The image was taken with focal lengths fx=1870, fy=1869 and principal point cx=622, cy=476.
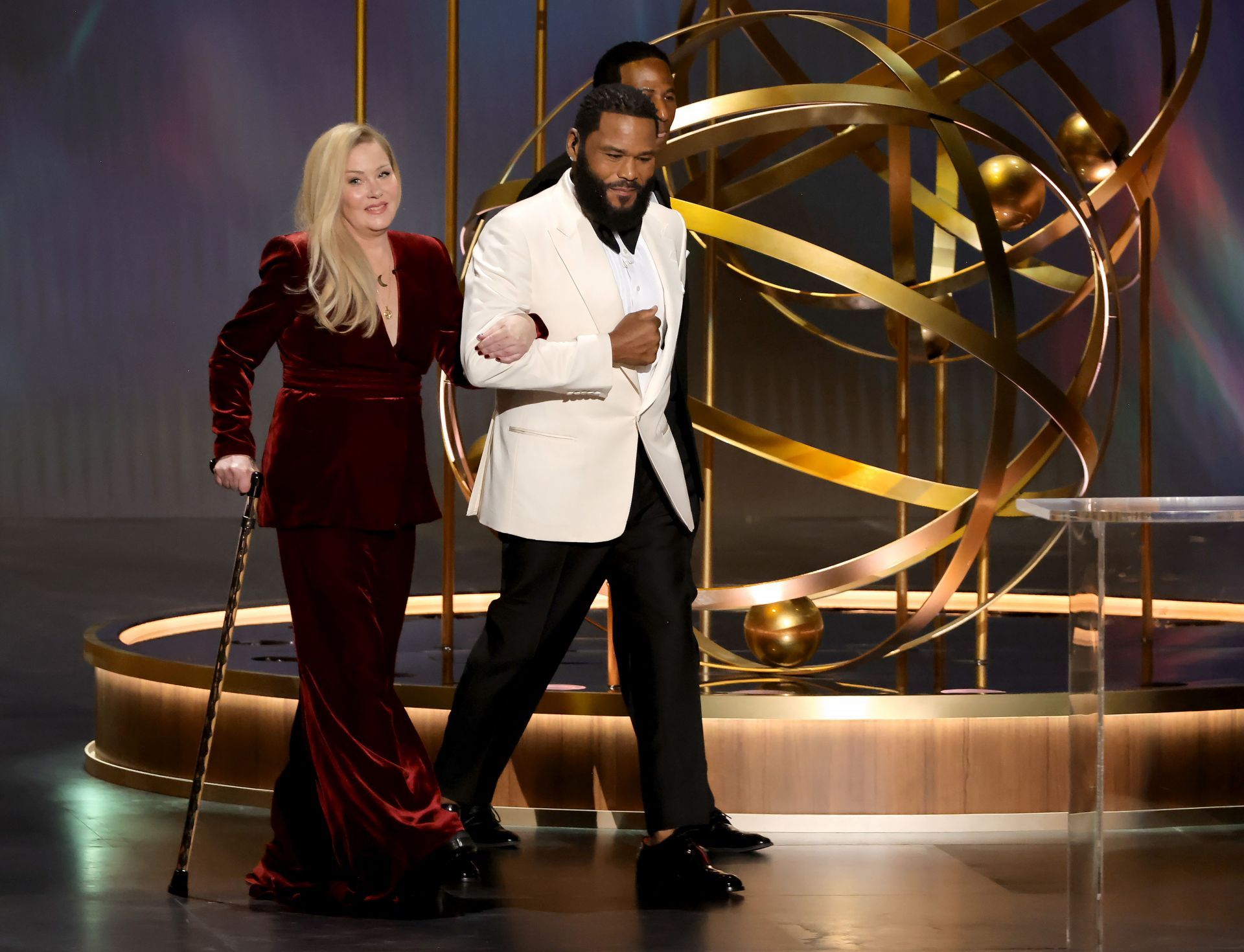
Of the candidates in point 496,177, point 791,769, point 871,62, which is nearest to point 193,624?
point 791,769

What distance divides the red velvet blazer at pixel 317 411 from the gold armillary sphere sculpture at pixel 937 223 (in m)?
0.79

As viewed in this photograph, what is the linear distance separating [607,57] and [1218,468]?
7.67 meters

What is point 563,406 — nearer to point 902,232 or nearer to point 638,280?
point 638,280

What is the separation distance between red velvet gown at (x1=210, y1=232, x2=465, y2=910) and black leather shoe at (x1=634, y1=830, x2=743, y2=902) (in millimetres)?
352

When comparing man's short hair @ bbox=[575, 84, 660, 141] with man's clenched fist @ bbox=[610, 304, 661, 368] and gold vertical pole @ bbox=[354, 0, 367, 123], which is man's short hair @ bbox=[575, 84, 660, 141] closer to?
man's clenched fist @ bbox=[610, 304, 661, 368]

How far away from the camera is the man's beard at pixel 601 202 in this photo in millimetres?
3129

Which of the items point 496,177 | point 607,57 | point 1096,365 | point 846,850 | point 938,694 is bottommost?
point 846,850

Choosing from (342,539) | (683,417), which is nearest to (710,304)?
(683,417)

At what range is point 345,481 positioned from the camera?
302 cm

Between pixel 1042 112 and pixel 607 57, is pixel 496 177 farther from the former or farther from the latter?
pixel 607 57

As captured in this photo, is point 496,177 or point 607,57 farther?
point 496,177

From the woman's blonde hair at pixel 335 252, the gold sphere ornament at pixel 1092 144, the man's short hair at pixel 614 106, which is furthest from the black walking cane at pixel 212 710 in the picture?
the gold sphere ornament at pixel 1092 144

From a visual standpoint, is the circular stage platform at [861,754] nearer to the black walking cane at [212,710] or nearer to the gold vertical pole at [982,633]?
the gold vertical pole at [982,633]

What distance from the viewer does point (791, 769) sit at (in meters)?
3.67
